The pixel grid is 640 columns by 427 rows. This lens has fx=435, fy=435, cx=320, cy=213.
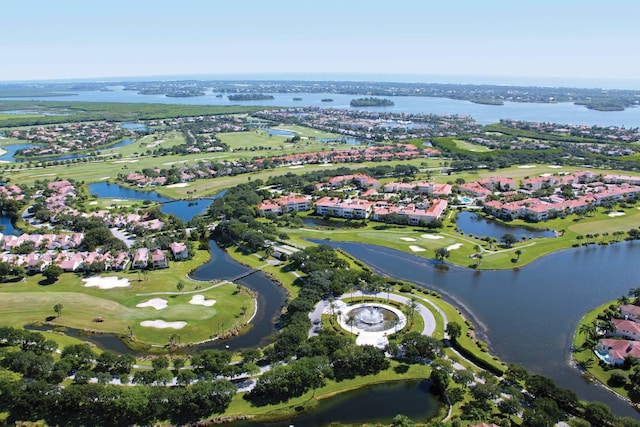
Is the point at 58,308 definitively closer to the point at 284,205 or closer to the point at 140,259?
the point at 140,259

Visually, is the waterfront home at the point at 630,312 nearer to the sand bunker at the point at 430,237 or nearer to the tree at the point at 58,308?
the sand bunker at the point at 430,237

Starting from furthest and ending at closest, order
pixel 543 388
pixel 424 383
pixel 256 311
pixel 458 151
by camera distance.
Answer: pixel 458 151 < pixel 256 311 < pixel 424 383 < pixel 543 388

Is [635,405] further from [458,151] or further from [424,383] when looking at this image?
[458,151]

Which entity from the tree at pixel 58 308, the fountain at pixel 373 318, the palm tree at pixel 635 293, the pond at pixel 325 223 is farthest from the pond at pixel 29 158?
the palm tree at pixel 635 293

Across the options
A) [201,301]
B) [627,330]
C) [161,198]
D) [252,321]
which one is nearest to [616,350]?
[627,330]

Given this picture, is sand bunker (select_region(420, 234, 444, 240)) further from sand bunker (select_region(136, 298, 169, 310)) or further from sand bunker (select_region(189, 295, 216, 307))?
sand bunker (select_region(136, 298, 169, 310))

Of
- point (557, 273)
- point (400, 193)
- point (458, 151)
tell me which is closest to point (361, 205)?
point (400, 193)
